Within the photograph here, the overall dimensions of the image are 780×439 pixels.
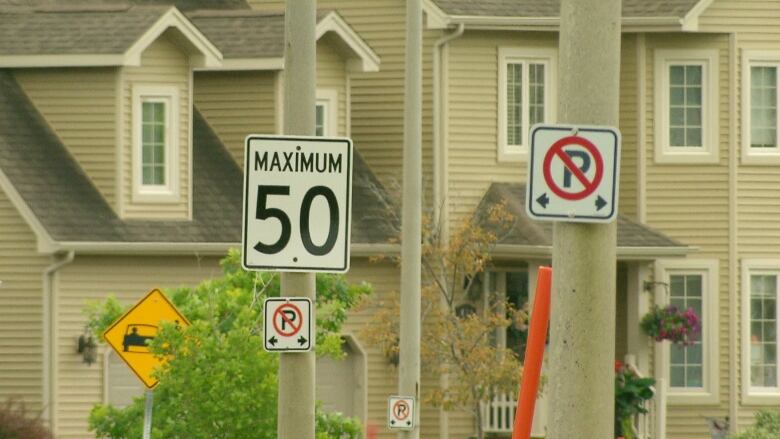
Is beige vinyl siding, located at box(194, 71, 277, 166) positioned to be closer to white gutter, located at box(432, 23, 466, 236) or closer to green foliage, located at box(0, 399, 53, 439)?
white gutter, located at box(432, 23, 466, 236)

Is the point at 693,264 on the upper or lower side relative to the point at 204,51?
lower

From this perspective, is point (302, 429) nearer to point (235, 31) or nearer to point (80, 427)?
point (80, 427)

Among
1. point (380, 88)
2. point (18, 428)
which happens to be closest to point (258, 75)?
point (380, 88)

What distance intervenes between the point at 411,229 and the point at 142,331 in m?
5.49

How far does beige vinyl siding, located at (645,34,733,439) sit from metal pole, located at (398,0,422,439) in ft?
31.0

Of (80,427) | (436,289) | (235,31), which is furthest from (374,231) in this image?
(80,427)

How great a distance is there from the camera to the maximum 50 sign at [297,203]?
43.2ft

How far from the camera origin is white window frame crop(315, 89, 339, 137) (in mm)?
33062

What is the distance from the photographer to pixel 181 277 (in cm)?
3120

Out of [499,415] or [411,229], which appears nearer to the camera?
[411,229]

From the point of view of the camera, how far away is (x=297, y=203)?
A: 1328 cm

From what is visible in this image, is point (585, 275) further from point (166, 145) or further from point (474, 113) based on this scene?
point (474, 113)

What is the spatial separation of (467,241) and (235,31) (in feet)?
16.9

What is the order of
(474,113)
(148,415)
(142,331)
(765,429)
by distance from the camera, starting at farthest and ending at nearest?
(474,113) → (765,429) → (142,331) → (148,415)
